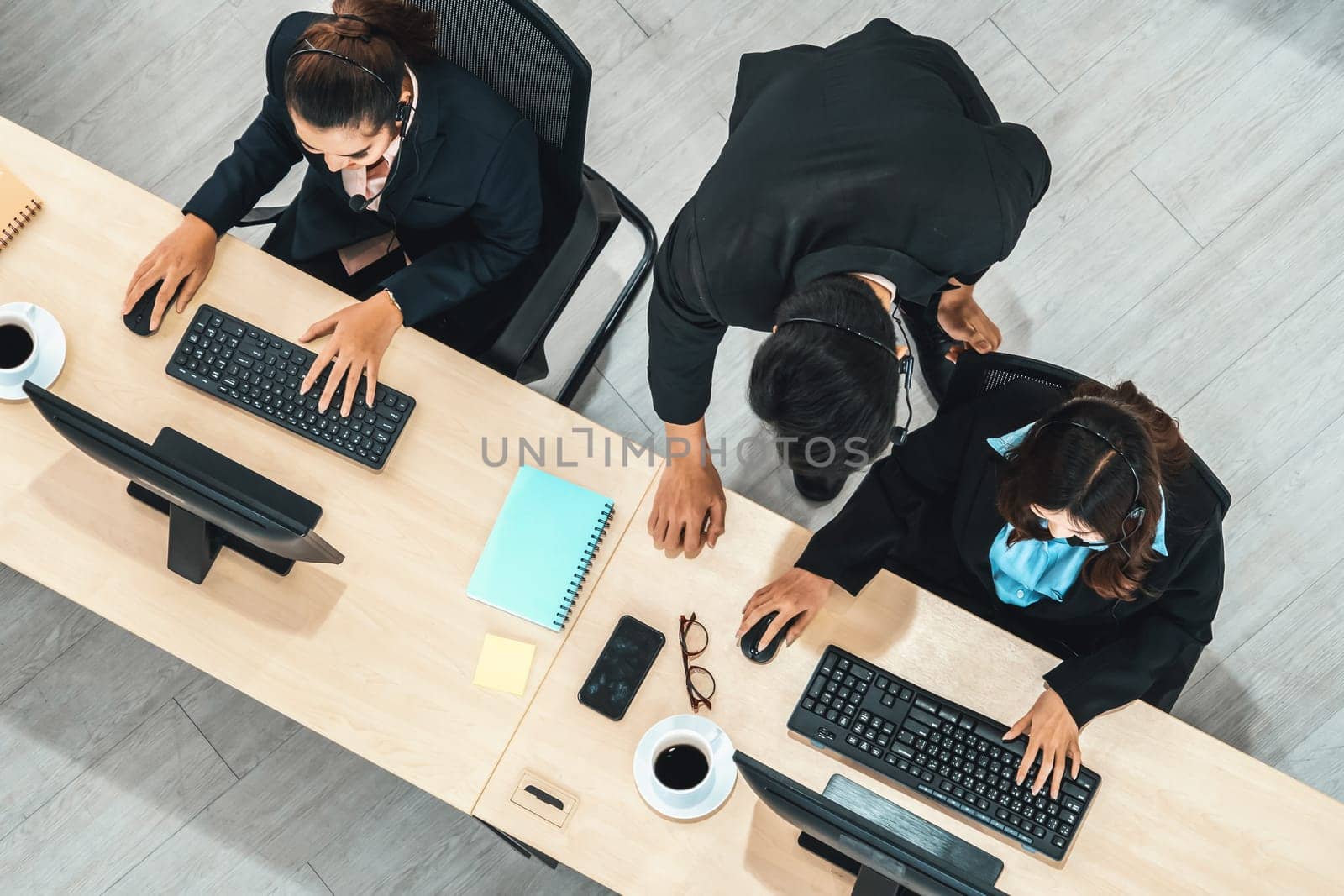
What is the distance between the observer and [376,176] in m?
1.72

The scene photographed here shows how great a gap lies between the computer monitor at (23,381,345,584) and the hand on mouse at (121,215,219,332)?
0.93 feet

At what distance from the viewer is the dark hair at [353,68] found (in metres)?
1.48

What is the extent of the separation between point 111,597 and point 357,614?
0.38 metres

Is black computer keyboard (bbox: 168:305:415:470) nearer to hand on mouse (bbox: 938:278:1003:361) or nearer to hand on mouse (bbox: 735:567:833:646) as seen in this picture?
hand on mouse (bbox: 735:567:833:646)

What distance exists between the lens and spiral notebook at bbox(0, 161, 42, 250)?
66.4 inches

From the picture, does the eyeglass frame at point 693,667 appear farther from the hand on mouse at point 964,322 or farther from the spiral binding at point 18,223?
the spiral binding at point 18,223

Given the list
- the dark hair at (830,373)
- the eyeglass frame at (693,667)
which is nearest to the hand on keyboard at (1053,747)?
the eyeglass frame at (693,667)

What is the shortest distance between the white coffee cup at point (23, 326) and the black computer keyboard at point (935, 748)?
4.31ft

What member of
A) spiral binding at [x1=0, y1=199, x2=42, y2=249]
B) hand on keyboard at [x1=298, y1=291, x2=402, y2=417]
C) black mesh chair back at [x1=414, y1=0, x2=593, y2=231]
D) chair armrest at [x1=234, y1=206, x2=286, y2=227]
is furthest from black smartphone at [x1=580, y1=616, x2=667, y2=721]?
spiral binding at [x1=0, y1=199, x2=42, y2=249]

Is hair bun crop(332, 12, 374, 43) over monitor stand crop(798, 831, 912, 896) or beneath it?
over

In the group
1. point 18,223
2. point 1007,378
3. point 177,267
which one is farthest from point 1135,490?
point 18,223

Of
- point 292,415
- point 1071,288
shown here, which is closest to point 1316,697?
point 1071,288

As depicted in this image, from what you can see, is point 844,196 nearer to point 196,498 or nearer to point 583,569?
point 583,569

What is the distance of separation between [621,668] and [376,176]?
0.90 metres
